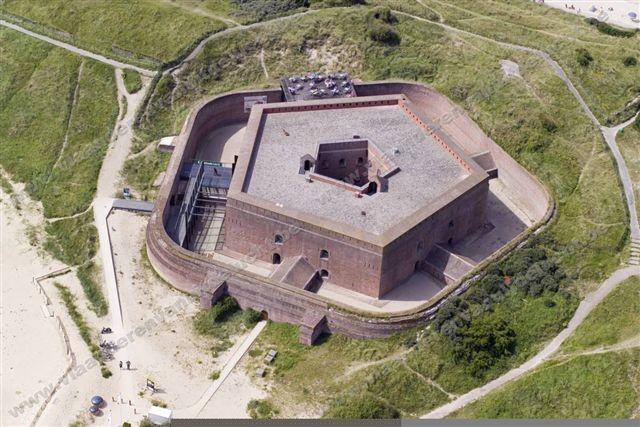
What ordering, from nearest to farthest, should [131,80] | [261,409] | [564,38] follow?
[261,409], [131,80], [564,38]

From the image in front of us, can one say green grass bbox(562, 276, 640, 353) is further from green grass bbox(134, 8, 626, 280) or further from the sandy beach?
the sandy beach

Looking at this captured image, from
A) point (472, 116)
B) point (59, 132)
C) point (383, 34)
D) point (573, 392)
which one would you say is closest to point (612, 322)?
point (573, 392)

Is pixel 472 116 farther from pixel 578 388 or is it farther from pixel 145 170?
pixel 578 388

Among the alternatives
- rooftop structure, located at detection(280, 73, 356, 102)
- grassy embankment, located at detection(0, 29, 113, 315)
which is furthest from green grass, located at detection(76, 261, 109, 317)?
rooftop structure, located at detection(280, 73, 356, 102)

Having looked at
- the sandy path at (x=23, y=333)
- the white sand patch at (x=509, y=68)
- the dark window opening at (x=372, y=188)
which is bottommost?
the sandy path at (x=23, y=333)

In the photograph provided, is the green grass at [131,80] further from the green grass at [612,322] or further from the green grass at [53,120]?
the green grass at [612,322]

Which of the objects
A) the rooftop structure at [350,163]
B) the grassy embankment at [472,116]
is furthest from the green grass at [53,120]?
the rooftop structure at [350,163]

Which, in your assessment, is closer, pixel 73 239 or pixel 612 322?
pixel 612 322
